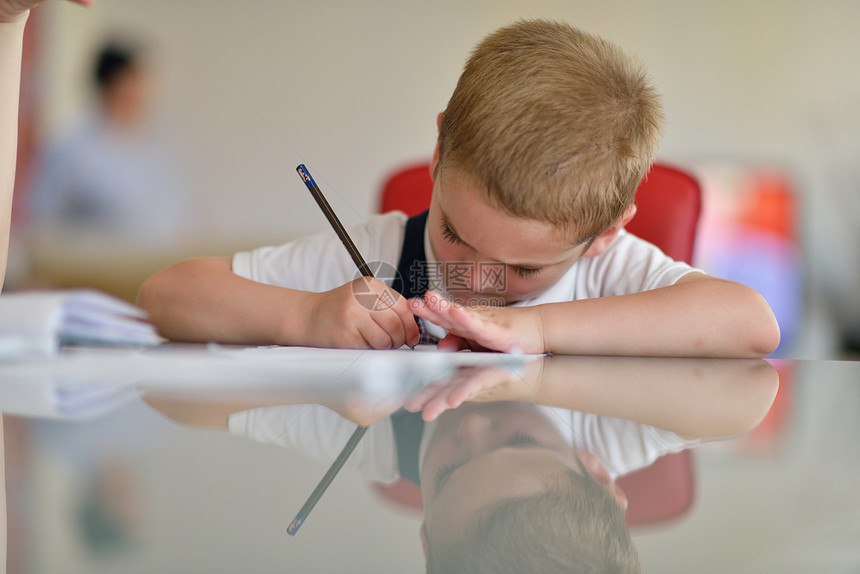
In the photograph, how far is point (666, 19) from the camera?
263 cm

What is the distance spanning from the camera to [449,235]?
0.71 m

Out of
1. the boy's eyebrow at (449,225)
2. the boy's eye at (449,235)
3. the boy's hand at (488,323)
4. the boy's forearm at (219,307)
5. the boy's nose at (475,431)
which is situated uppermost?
the boy's nose at (475,431)

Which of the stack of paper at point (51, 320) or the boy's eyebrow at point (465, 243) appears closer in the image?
the stack of paper at point (51, 320)

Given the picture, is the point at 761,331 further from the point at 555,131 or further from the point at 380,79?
the point at 380,79

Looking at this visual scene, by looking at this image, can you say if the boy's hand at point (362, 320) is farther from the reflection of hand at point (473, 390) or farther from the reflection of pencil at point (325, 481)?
the reflection of pencil at point (325, 481)

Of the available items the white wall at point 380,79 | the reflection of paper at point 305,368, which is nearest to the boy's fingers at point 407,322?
the reflection of paper at point 305,368

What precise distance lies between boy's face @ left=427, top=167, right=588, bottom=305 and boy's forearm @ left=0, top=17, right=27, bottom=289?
Answer: 1.25 ft

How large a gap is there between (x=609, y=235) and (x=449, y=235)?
0.18 meters

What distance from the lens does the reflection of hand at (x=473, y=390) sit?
1.04 ft

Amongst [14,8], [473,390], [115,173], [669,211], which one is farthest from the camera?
[115,173]

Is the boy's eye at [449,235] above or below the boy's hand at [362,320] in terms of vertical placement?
above

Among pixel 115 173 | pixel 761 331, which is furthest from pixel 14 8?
pixel 115 173

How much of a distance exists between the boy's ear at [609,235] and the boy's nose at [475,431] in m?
0.50

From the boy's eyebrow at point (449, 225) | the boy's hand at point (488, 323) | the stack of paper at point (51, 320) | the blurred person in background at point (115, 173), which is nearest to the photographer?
the stack of paper at point (51, 320)
